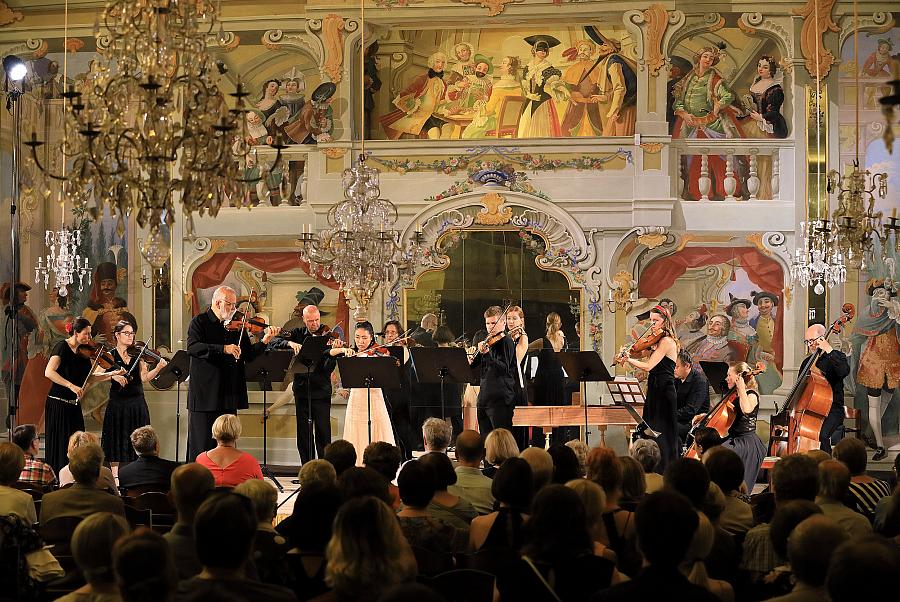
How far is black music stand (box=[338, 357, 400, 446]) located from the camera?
9664 mm

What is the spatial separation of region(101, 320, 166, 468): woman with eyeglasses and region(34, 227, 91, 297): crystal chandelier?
2.85 metres

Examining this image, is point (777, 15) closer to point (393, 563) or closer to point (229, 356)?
point (229, 356)

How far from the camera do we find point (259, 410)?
1319 centimetres

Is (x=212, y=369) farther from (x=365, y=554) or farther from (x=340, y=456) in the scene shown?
(x=365, y=554)

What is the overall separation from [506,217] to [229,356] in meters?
4.75

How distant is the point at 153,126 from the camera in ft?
20.7

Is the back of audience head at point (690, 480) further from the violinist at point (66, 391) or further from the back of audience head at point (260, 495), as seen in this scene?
the violinist at point (66, 391)

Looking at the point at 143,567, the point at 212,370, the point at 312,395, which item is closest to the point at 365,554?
the point at 143,567

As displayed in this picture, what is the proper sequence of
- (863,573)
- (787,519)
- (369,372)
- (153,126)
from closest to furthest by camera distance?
(863,573) → (787,519) → (153,126) → (369,372)

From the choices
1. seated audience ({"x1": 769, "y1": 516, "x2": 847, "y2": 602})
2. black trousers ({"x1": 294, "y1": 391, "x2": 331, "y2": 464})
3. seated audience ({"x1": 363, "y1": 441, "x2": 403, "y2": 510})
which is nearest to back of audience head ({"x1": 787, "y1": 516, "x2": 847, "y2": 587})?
seated audience ({"x1": 769, "y1": 516, "x2": 847, "y2": 602})

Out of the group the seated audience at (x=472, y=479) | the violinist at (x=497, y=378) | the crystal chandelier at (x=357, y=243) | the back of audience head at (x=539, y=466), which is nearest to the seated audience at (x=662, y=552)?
the back of audience head at (x=539, y=466)

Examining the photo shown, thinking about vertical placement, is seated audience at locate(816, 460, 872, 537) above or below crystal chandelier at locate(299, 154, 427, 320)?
below

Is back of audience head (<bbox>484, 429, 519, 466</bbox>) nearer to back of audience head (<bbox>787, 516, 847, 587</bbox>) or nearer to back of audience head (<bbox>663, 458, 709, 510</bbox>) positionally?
back of audience head (<bbox>663, 458, 709, 510</bbox>)

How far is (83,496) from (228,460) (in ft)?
5.13
